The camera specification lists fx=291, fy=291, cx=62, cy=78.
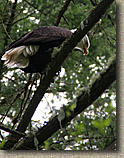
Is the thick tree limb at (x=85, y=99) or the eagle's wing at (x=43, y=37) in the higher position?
the eagle's wing at (x=43, y=37)

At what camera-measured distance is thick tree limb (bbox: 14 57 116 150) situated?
4.46ft

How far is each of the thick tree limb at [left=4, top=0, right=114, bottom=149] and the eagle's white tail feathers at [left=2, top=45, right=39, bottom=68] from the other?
31 centimetres

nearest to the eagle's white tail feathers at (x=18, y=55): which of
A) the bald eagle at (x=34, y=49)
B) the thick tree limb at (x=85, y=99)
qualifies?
the bald eagle at (x=34, y=49)

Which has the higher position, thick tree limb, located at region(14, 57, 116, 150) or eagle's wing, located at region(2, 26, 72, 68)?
eagle's wing, located at region(2, 26, 72, 68)

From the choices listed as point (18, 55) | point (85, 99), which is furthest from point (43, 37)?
point (85, 99)

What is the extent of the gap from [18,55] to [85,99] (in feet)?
2.02

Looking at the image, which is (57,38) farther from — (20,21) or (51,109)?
(20,21)

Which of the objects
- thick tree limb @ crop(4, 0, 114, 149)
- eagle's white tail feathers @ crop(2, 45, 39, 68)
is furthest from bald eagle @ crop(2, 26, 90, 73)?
thick tree limb @ crop(4, 0, 114, 149)

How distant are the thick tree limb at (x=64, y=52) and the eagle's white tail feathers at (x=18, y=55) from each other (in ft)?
1.02

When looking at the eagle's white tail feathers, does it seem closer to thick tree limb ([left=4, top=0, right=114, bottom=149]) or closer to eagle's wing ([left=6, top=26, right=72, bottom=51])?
eagle's wing ([left=6, top=26, right=72, bottom=51])

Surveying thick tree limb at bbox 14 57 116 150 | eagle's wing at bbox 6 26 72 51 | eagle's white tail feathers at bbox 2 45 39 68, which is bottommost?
thick tree limb at bbox 14 57 116 150

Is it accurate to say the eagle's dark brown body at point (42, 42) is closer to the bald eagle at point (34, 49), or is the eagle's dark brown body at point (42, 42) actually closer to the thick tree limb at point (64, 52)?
the bald eagle at point (34, 49)

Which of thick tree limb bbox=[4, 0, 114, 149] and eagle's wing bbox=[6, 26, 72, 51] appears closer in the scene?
thick tree limb bbox=[4, 0, 114, 149]

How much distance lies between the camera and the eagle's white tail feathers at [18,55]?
1.79 metres
